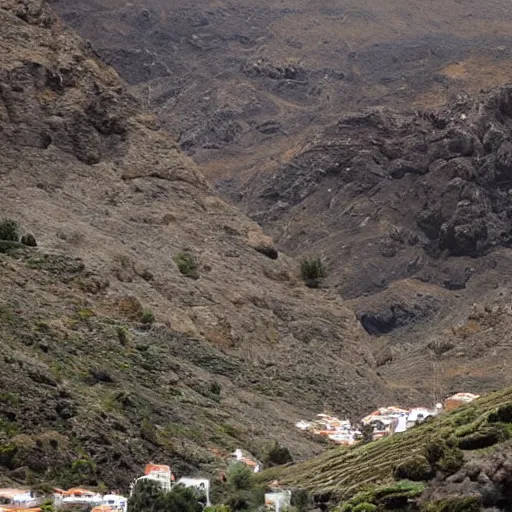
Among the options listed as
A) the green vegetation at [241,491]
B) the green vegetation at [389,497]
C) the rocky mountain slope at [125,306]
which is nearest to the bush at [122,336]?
the rocky mountain slope at [125,306]

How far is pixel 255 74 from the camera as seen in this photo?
17738 centimetres

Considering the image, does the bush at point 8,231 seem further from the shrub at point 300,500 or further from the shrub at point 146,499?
the shrub at point 300,500

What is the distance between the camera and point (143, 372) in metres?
41.4

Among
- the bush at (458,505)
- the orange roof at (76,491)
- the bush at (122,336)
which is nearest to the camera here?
the bush at (458,505)

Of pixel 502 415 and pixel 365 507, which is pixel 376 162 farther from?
pixel 365 507

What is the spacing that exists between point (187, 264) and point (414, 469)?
3375 centimetres

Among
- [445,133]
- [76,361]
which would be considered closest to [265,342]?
[76,361]

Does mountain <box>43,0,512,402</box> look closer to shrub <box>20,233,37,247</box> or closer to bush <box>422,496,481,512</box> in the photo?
shrub <box>20,233,37,247</box>

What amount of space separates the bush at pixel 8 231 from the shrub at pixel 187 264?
841 cm

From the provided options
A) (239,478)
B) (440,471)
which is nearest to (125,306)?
(239,478)

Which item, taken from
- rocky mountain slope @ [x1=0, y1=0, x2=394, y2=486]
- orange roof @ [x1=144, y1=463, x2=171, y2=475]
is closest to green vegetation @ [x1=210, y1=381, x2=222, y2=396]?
rocky mountain slope @ [x1=0, y1=0, x2=394, y2=486]

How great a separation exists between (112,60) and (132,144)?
115 metres

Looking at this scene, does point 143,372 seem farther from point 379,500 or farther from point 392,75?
point 392,75

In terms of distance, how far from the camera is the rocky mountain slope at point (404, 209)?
10381 cm
